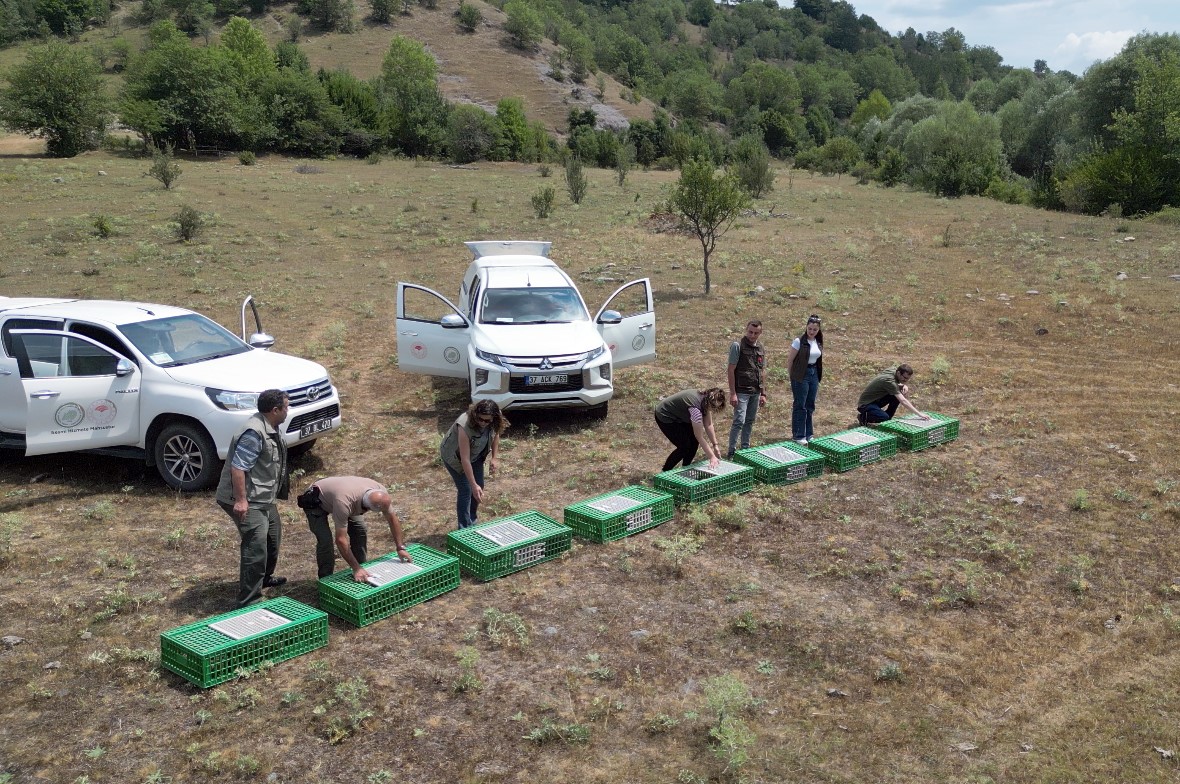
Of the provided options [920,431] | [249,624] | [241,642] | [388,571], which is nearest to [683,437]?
[920,431]

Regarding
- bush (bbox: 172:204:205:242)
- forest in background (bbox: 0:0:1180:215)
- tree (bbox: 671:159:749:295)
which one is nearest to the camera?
tree (bbox: 671:159:749:295)

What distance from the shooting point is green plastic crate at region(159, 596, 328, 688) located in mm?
5336

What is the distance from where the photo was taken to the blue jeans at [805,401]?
10086 mm

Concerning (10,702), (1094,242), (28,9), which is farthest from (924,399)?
(28,9)

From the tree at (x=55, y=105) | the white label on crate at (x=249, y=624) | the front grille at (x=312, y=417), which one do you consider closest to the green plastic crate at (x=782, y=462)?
the front grille at (x=312, y=417)

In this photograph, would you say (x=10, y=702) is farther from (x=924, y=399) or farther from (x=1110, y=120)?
(x=1110, y=120)

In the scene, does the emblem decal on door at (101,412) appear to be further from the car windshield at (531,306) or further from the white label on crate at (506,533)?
the car windshield at (531,306)

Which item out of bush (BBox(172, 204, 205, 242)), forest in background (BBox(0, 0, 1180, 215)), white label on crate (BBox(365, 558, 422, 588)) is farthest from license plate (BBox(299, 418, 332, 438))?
forest in background (BBox(0, 0, 1180, 215))

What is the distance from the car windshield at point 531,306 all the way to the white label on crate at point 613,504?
4070 millimetres

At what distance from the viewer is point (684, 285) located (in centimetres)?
2014

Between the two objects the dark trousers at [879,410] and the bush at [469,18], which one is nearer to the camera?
the dark trousers at [879,410]

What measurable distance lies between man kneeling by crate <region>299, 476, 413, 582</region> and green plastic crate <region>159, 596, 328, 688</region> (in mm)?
527

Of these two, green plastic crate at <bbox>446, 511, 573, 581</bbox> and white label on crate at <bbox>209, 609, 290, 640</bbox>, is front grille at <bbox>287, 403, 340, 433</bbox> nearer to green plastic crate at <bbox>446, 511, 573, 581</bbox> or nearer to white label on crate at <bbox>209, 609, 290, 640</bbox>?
green plastic crate at <bbox>446, 511, 573, 581</bbox>

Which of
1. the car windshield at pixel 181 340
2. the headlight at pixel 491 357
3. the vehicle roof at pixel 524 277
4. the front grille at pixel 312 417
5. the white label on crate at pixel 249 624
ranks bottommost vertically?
the white label on crate at pixel 249 624
